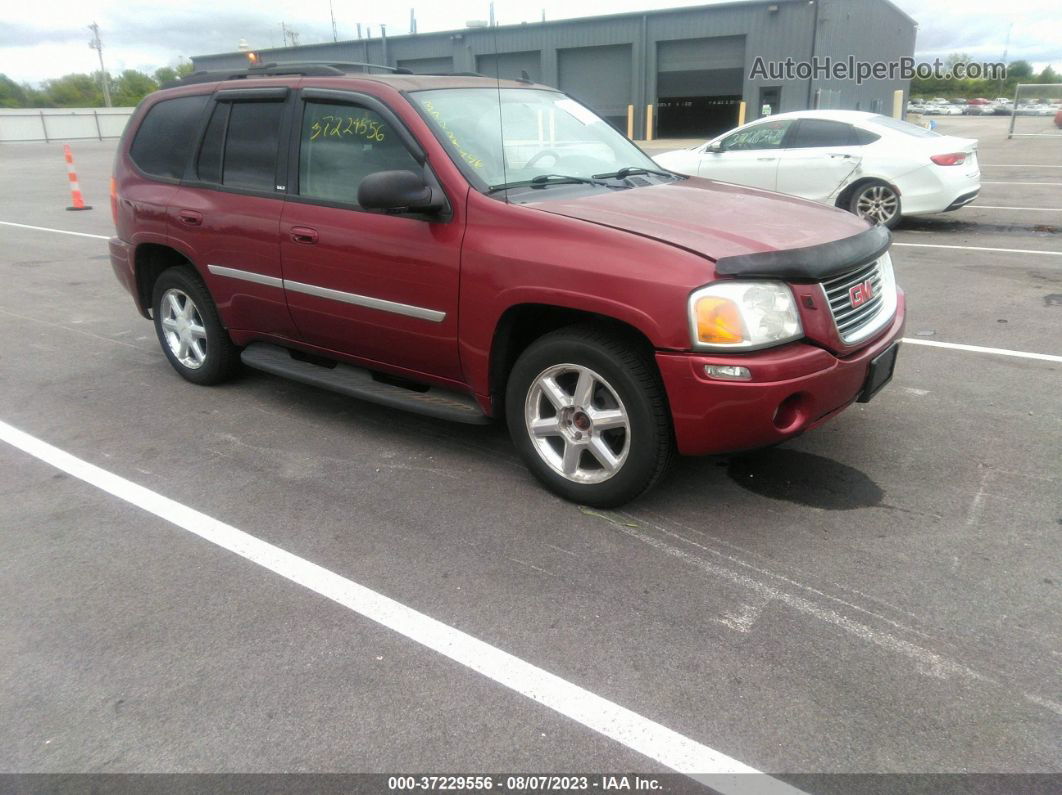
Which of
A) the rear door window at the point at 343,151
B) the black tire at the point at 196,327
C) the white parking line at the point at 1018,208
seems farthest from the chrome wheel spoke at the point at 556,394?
the white parking line at the point at 1018,208

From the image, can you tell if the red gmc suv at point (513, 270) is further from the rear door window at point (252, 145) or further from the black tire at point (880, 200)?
the black tire at point (880, 200)

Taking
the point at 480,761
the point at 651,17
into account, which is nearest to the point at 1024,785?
the point at 480,761

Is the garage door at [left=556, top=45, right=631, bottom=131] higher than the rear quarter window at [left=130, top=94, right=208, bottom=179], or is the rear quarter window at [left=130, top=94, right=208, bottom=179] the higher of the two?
the garage door at [left=556, top=45, right=631, bottom=131]

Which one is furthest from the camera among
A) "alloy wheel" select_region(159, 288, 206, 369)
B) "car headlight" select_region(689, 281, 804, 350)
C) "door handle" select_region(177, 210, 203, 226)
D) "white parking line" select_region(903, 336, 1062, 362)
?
"white parking line" select_region(903, 336, 1062, 362)

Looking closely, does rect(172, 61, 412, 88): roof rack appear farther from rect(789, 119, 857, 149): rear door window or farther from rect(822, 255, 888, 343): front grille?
rect(789, 119, 857, 149): rear door window

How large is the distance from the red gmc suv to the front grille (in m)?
→ 0.01

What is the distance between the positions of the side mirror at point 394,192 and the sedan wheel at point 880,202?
8.44 meters

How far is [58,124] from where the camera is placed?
51.9m

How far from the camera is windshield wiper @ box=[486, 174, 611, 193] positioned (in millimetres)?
3924

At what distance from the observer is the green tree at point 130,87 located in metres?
87.2

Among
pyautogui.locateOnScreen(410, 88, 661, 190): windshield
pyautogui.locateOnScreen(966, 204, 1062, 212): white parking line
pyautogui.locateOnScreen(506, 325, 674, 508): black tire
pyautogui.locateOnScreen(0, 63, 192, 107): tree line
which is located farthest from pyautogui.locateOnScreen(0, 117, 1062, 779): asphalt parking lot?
pyautogui.locateOnScreen(0, 63, 192, 107): tree line

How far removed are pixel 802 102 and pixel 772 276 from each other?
33.6 m

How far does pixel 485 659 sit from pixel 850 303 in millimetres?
2111

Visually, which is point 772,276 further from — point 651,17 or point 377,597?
point 651,17
